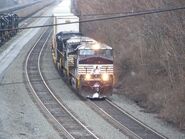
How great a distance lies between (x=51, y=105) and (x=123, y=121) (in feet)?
16.0

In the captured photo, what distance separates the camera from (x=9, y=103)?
27.1 metres

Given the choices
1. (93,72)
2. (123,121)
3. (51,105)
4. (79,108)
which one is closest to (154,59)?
(93,72)

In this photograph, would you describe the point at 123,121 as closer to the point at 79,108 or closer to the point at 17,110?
the point at 79,108

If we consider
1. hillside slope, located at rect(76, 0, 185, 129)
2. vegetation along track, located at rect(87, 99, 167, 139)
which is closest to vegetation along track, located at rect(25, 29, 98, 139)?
vegetation along track, located at rect(87, 99, 167, 139)

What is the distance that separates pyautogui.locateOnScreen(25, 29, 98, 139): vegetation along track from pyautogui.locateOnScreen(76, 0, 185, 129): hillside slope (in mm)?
4391

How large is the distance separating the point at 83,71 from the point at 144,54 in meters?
6.36

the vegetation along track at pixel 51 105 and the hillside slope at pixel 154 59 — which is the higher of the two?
the hillside slope at pixel 154 59

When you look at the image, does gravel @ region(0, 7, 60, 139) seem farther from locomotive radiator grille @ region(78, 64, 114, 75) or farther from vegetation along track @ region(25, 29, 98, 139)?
locomotive radiator grille @ region(78, 64, 114, 75)

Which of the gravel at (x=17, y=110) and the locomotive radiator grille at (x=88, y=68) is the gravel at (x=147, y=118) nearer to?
the locomotive radiator grille at (x=88, y=68)

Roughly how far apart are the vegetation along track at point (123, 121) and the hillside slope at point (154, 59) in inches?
64.1

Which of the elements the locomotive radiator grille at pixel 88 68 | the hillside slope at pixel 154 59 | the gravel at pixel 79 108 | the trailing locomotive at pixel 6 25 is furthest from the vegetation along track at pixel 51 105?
the trailing locomotive at pixel 6 25

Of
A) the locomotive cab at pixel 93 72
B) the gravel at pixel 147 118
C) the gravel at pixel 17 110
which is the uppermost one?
the locomotive cab at pixel 93 72

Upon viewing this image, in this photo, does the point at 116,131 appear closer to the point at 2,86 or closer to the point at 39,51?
the point at 2,86

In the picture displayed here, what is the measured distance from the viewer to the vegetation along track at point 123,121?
70.1 ft
